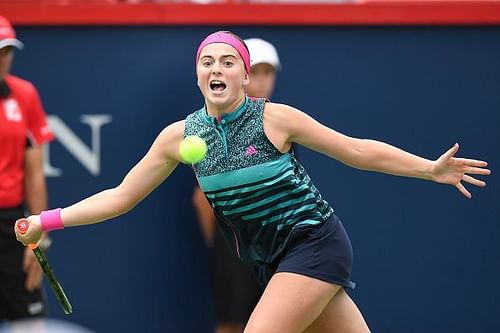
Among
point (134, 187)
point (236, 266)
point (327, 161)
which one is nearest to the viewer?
point (134, 187)

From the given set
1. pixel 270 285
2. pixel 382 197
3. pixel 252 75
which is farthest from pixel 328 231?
pixel 382 197

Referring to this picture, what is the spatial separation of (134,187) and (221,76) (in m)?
Answer: 0.64

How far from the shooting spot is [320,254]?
4.64 m

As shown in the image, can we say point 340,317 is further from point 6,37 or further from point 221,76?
point 6,37

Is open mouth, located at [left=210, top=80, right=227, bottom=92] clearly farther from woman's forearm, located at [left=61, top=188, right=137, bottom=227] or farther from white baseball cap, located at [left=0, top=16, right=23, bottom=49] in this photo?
white baseball cap, located at [left=0, top=16, right=23, bottom=49]

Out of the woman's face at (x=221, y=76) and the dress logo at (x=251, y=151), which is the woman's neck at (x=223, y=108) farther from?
the dress logo at (x=251, y=151)

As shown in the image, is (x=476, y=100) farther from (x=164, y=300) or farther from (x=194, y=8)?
(x=164, y=300)

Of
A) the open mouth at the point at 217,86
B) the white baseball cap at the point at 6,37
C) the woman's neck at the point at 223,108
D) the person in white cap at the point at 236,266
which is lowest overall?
the person in white cap at the point at 236,266

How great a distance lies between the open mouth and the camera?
4734 mm

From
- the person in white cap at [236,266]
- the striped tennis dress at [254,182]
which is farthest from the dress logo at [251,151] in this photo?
the person in white cap at [236,266]

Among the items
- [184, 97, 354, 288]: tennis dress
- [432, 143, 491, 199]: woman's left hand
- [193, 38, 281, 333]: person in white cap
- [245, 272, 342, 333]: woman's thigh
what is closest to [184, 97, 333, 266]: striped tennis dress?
[184, 97, 354, 288]: tennis dress

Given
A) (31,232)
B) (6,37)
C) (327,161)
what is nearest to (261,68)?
(327,161)

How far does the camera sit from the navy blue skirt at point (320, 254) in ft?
15.1

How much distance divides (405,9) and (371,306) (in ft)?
6.36
